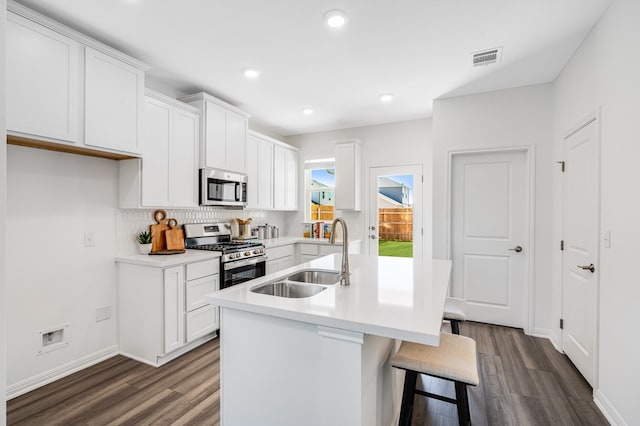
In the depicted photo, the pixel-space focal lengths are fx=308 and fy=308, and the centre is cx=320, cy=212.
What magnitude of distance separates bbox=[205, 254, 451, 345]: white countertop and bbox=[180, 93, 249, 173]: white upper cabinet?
2.02 m

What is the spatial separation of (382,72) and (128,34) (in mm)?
2207

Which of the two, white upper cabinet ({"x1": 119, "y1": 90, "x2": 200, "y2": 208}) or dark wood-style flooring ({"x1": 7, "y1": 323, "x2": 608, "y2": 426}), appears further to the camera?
white upper cabinet ({"x1": 119, "y1": 90, "x2": 200, "y2": 208})

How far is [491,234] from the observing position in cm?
366

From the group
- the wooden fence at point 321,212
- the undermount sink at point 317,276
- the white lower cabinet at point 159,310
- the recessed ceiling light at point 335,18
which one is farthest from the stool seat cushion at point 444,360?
the wooden fence at point 321,212

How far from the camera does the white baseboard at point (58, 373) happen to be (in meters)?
2.22

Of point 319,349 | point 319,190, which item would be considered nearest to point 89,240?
point 319,349

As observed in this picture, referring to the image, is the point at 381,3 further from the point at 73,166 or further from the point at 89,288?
the point at 89,288

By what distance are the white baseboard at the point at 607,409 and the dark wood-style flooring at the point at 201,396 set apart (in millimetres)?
43

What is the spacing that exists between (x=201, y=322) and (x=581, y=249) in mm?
3476

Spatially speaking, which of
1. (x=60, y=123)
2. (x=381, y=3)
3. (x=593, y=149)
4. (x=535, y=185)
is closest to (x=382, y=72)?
(x=381, y=3)

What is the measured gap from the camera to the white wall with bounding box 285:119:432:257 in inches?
178

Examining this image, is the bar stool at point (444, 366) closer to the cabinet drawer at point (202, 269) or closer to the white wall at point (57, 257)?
the cabinet drawer at point (202, 269)

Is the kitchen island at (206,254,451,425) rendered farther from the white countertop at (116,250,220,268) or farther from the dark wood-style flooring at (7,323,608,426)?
the white countertop at (116,250,220,268)

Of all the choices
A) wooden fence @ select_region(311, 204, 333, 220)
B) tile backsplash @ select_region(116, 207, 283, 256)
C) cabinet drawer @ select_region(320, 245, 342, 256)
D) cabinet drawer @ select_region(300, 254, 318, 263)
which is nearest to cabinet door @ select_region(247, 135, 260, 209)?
tile backsplash @ select_region(116, 207, 283, 256)
